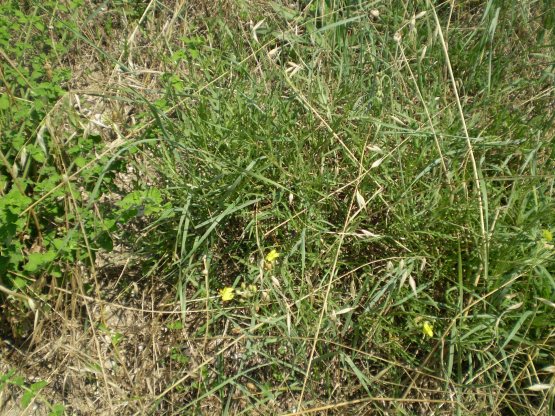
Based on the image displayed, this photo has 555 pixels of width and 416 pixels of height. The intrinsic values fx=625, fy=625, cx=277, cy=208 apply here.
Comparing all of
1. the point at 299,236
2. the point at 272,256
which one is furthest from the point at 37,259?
the point at 299,236

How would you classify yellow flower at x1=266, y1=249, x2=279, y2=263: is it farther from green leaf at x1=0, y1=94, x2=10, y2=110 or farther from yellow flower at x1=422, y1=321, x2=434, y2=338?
green leaf at x1=0, y1=94, x2=10, y2=110

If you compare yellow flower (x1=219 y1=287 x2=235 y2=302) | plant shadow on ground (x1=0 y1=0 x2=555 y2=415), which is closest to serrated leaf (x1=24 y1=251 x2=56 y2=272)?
plant shadow on ground (x1=0 y1=0 x2=555 y2=415)

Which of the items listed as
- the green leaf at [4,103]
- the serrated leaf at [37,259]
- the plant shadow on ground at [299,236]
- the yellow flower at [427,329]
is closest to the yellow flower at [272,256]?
the plant shadow on ground at [299,236]

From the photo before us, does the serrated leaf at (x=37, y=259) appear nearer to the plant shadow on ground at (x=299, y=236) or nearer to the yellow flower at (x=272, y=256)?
the plant shadow on ground at (x=299, y=236)

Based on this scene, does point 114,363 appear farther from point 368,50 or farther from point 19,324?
point 368,50

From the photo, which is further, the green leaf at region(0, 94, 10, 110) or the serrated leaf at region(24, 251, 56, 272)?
the green leaf at region(0, 94, 10, 110)

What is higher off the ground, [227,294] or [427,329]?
[227,294]

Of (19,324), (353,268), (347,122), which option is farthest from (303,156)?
(19,324)

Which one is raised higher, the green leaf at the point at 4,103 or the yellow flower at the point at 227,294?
the green leaf at the point at 4,103

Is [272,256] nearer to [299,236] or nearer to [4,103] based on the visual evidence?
[299,236]

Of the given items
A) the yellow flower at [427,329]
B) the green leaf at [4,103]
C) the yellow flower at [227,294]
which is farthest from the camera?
the green leaf at [4,103]

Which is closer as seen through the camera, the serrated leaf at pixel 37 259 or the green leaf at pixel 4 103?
the serrated leaf at pixel 37 259

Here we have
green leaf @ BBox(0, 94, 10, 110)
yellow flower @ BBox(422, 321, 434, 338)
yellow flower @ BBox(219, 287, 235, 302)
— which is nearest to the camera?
yellow flower @ BBox(422, 321, 434, 338)

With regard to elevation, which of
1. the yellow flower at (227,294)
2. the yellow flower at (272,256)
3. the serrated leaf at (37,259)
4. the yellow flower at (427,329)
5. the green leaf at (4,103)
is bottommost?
the yellow flower at (427,329)
